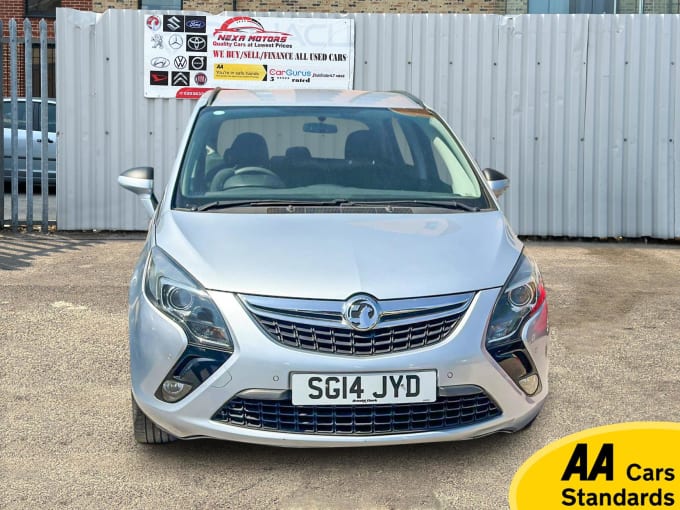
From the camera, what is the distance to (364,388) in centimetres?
402

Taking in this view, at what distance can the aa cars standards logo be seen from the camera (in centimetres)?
1164

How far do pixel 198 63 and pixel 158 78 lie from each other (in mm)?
517

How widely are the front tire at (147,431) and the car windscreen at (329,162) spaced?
1.04m

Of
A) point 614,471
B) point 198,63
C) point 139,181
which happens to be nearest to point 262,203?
point 139,181

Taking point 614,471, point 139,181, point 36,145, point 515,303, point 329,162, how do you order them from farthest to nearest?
point 36,145
point 139,181
point 329,162
point 515,303
point 614,471

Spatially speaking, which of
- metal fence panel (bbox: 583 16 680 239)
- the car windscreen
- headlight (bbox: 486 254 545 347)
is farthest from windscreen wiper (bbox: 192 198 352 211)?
metal fence panel (bbox: 583 16 680 239)

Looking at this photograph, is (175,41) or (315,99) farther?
(175,41)

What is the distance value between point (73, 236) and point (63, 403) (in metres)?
6.78

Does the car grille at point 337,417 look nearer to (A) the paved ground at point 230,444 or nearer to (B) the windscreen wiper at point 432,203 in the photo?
(A) the paved ground at point 230,444

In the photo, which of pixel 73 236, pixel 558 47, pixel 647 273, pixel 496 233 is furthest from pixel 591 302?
pixel 73 236

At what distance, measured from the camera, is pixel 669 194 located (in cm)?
1195

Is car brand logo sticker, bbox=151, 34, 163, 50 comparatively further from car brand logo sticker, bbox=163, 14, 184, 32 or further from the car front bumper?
the car front bumper

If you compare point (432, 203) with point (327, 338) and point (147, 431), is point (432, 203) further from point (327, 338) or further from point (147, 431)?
point (147, 431)

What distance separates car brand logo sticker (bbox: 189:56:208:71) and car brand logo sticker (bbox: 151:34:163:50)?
395mm
